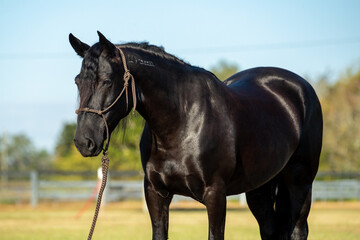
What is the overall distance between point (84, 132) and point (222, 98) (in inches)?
48.3

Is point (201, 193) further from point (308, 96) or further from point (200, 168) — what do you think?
point (308, 96)

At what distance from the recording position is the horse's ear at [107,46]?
3412 mm

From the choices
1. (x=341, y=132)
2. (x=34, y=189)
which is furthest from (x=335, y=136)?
(x=34, y=189)

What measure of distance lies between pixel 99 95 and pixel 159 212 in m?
1.13

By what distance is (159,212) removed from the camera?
4.01 meters

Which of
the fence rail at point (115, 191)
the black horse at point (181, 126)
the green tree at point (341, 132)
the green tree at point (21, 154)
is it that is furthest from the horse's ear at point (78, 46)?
the green tree at point (21, 154)

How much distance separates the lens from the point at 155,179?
3.88 m

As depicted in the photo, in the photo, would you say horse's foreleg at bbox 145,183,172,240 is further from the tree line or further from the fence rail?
the tree line

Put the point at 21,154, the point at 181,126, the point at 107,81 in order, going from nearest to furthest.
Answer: the point at 107,81 < the point at 181,126 < the point at 21,154

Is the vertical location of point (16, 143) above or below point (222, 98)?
below

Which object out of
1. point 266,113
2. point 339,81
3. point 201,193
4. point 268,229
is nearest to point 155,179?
point 201,193

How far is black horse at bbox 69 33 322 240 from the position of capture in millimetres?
3451

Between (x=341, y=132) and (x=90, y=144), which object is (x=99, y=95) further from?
(x=341, y=132)

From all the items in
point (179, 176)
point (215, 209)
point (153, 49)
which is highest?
point (153, 49)
